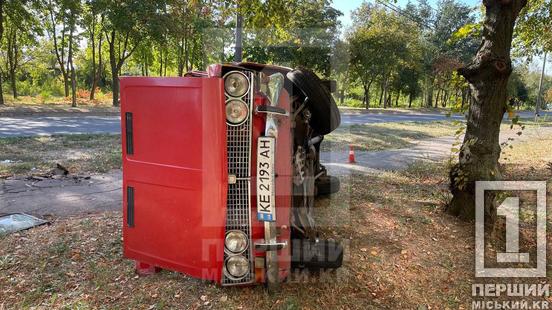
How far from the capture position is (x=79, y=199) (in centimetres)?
545

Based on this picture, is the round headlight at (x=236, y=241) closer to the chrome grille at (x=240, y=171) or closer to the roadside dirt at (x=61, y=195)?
the chrome grille at (x=240, y=171)

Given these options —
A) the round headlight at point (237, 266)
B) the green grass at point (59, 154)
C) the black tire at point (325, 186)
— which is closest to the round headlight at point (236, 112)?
the round headlight at point (237, 266)

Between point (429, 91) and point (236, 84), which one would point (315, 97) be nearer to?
point (236, 84)

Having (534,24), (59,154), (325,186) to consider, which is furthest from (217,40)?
(325,186)

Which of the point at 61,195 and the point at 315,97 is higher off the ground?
the point at 315,97

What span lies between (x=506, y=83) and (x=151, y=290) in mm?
4124

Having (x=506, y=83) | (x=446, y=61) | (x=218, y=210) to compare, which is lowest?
(x=218, y=210)

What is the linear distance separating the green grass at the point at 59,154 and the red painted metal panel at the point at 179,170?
4856mm

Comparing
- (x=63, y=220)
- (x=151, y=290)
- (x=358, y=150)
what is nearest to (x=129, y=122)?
(x=151, y=290)

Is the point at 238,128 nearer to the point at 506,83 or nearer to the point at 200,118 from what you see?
the point at 200,118

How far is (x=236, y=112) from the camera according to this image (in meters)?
2.62

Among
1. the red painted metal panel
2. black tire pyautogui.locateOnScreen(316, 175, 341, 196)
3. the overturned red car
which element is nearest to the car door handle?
the overturned red car

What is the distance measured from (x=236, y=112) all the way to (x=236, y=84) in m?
0.19

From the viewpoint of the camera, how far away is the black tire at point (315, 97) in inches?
130
